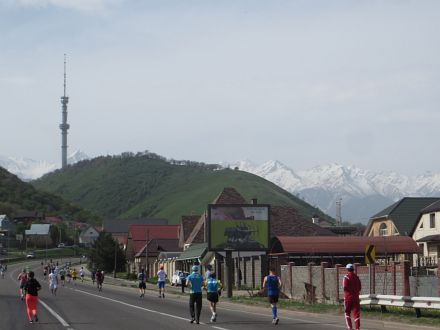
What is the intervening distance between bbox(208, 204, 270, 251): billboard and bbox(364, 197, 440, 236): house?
2393cm

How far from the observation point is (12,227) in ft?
623

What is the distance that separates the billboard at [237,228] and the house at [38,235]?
141 meters

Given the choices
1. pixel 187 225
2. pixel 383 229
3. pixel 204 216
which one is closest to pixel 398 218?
pixel 383 229

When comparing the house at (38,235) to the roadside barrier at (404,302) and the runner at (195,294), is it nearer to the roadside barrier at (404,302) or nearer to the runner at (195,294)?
the roadside barrier at (404,302)

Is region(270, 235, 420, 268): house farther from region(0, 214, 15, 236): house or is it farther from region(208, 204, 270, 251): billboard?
region(0, 214, 15, 236): house

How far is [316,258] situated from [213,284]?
84.2ft

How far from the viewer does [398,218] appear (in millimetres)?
71375

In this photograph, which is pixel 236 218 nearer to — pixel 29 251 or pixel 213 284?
pixel 213 284

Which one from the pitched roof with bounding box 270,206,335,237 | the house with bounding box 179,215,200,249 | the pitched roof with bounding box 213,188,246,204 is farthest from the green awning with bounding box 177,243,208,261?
the house with bounding box 179,215,200,249

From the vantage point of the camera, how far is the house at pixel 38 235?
184250mm

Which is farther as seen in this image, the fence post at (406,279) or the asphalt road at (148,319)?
the fence post at (406,279)

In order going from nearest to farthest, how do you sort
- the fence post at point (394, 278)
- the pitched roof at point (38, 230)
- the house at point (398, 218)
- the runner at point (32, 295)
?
A: the runner at point (32, 295) → the fence post at point (394, 278) → the house at point (398, 218) → the pitched roof at point (38, 230)

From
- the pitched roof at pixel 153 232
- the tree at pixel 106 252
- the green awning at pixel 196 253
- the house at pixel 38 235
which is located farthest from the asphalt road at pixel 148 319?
the house at pixel 38 235

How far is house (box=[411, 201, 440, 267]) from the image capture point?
59219 millimetres
